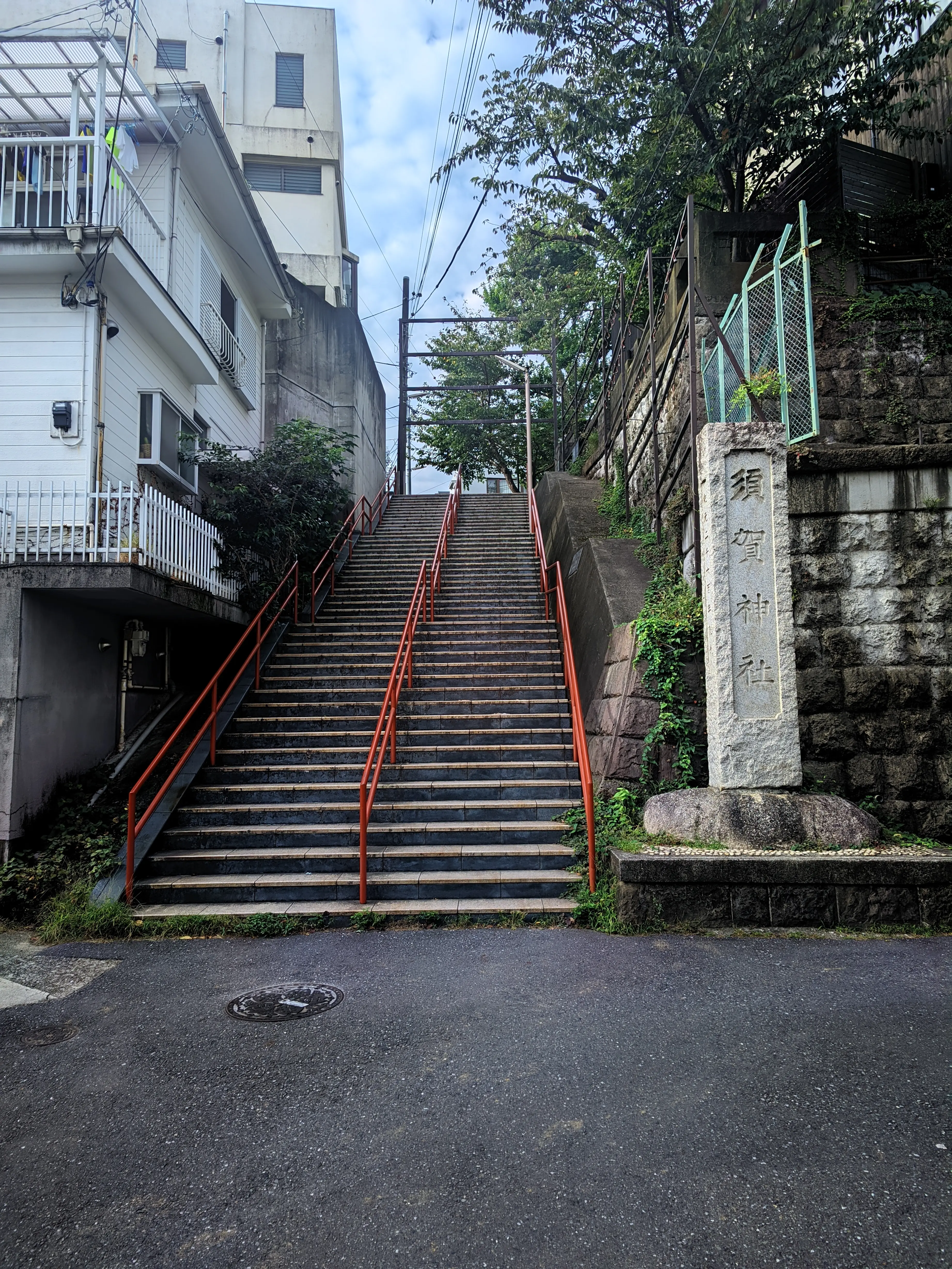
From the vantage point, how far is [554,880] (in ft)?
21.0

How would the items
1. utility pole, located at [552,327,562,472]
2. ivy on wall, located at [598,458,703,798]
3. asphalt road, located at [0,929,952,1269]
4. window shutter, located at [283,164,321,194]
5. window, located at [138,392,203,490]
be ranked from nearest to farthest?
asphalt road, located at [0,929,952,1269], ivy on wall, located at [598,458,703,798], window, located at [138,392,203,490], utility pole, located at [552,327,562,472], window shutter, located at [283,164,321,194]

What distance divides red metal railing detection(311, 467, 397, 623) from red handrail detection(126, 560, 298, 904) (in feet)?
2.01

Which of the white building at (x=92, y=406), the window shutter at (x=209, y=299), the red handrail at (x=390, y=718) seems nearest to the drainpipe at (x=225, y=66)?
the window shutter at (x=209, y=299)

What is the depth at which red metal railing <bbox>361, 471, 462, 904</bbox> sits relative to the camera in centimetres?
654

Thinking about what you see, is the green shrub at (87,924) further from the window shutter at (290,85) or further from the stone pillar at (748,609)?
the window shutter at (290,85)

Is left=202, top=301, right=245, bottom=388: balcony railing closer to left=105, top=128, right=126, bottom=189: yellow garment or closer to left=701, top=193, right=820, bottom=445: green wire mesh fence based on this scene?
left=105, top=128, right=126, bottom=189: yellow garment

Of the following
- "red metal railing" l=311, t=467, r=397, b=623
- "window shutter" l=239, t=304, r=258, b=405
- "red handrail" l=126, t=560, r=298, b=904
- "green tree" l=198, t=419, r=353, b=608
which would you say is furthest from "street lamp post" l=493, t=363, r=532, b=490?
"red handrail" l=126, t=560, r=298, b=904

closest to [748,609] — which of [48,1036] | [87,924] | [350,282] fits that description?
→ [48,1036]

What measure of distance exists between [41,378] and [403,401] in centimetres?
1520

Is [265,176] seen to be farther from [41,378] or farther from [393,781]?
[393,781]

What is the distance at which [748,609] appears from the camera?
257 inches

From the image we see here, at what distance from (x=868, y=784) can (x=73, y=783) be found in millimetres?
7943

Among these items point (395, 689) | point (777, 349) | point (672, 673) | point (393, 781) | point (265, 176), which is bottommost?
point (393, 781)

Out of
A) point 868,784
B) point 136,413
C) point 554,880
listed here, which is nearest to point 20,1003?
point 554,880
